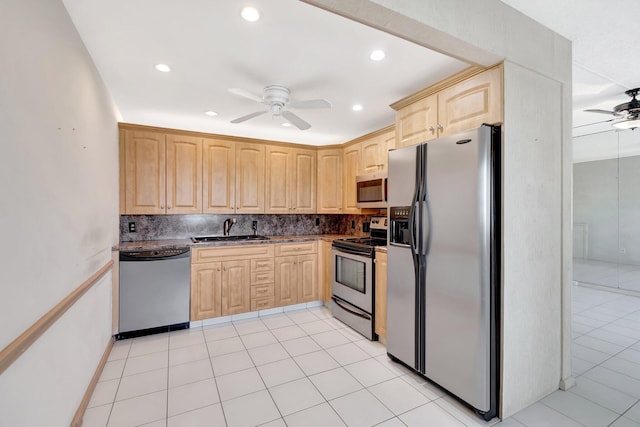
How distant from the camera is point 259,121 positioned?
3672 millimetres

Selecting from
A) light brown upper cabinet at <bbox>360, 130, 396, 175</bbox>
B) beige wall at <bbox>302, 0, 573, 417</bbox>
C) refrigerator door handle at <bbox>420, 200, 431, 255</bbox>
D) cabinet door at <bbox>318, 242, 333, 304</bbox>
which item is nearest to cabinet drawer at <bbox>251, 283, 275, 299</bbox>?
cabinet door at <bbox>318, 242, 333, 304</bbox>

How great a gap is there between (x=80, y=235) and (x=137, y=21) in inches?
54.1

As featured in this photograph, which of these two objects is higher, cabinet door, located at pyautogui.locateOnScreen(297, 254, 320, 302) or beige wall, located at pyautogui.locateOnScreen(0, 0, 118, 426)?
beige wall, located at pyautogui.locateOnScreen(0, 0, 118, 426)

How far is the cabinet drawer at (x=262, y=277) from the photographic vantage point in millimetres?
3621

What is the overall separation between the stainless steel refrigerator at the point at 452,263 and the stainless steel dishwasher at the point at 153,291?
2.32 m

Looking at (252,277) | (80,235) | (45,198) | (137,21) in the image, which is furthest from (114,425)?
(137,21)

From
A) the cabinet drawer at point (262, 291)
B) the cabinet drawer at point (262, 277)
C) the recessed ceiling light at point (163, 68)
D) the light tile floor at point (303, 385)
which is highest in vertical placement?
the recessed ceiling light at point (163, 68)

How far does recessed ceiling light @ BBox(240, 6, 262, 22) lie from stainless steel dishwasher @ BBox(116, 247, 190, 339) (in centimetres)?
243

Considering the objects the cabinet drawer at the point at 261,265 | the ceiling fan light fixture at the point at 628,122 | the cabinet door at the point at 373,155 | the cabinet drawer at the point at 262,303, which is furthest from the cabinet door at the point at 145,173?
the ceiling fan light fixture at the point at 628,122

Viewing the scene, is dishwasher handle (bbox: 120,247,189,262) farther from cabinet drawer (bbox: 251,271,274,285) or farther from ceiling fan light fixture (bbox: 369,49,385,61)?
ceiling fan light fixture (bbox: 369,49,385,61)

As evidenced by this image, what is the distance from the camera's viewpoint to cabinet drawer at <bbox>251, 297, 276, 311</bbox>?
3621mm

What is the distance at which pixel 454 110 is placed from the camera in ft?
7.09

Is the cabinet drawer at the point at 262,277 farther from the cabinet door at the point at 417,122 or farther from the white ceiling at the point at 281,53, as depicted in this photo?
the cabinet door at the point at 417,122

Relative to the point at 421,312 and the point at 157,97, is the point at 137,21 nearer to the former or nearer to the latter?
the point at 157,97
